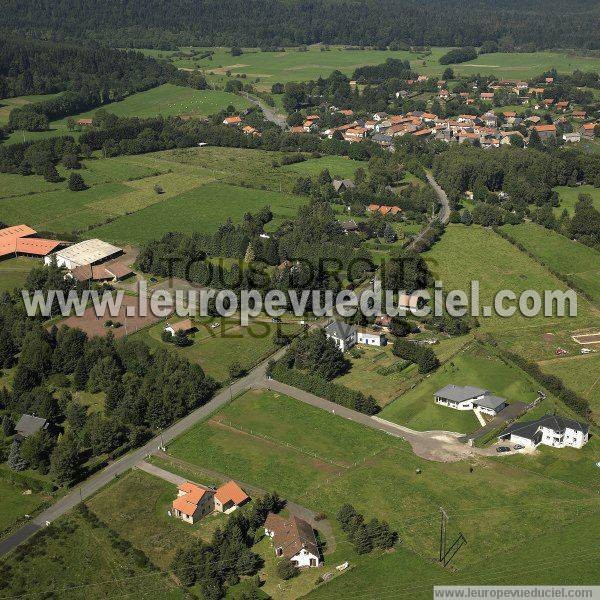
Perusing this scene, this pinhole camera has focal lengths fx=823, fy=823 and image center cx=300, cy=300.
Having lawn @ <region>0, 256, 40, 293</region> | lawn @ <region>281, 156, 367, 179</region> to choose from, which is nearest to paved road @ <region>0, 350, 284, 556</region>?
lawn @ <region>0, 256, 40, 293</region>

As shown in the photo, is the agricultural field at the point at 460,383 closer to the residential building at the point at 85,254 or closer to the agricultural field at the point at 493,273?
the agricultural field at the point at 493,273

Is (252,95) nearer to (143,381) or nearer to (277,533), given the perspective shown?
(143,381)

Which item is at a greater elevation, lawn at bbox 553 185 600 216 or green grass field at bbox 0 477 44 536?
lawn at bbox 553 185 600 216

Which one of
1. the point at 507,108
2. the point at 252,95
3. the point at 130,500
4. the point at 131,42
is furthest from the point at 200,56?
the point at 130,500

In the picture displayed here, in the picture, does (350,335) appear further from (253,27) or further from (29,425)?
(253,27)

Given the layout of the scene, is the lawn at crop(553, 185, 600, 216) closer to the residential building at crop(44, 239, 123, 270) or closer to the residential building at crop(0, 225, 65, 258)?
the residential building at crop(44, 239, 123, 270)

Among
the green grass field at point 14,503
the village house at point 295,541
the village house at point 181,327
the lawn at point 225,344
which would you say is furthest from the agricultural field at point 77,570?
the village house at point 181,327

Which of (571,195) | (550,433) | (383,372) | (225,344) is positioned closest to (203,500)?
(383,372)
